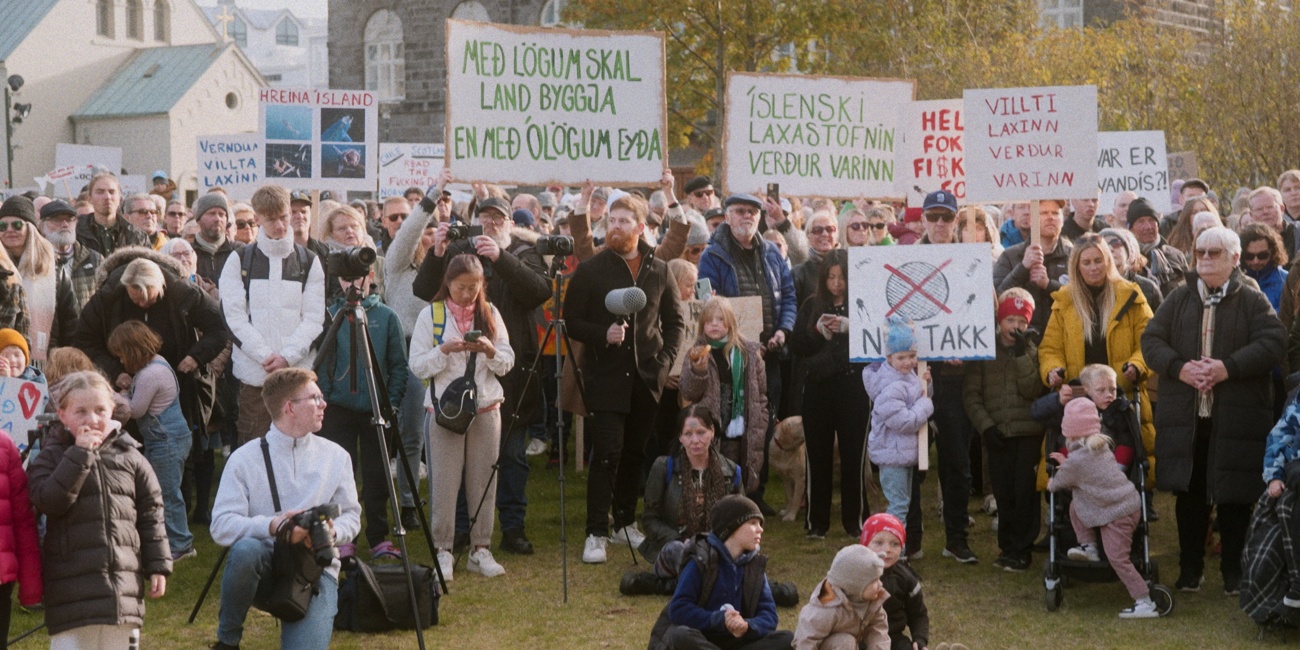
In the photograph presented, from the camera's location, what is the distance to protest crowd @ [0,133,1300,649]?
7508 millimetres

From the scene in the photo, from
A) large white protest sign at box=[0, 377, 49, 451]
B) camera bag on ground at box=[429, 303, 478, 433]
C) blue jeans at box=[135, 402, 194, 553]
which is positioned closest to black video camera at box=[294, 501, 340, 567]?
large white protest sign at box=[0, 377, 49, 451]

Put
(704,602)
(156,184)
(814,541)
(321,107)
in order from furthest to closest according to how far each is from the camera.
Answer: (156,184)
(321,107)
(814,541)
(704,602)

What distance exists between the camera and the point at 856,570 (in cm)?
721

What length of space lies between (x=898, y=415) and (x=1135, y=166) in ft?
26.7

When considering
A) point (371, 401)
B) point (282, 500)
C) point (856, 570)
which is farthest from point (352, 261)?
point (856, 570)

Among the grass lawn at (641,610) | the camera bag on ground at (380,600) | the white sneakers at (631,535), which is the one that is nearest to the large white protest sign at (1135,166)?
the grass lawn at (641,610)

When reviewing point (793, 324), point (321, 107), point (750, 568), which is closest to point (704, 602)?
point (750, 568)

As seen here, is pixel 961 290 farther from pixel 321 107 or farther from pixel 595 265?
pixel 321 107

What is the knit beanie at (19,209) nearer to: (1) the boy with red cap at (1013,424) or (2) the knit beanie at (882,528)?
(2) the knit beanie at (882,528)

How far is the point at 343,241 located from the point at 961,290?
159 inches

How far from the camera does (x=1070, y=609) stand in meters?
9.14

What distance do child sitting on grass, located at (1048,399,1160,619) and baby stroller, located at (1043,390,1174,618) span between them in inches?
2.0

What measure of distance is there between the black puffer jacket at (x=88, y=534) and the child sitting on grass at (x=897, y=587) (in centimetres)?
326

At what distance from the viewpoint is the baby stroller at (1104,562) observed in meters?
9.03
